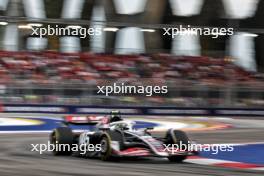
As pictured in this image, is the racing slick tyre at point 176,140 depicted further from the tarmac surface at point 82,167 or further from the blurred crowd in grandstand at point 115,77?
the blurred crowd in grandstand at point 115,77

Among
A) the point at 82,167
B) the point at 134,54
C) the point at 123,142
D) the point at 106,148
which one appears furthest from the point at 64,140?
the point at 134,54

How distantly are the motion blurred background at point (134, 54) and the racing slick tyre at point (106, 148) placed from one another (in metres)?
13.3

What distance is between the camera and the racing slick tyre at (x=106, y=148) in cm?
1029

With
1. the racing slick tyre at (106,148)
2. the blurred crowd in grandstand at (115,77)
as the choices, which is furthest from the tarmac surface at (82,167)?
the blurred crowd in grandstand at (115,77)

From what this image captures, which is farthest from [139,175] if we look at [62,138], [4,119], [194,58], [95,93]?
[194,58]

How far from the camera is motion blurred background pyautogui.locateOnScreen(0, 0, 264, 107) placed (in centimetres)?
2405

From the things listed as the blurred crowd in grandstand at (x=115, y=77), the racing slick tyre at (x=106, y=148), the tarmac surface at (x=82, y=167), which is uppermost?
the blurred crowd in grandstand at (x=115, y=77)

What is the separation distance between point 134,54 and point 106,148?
18510mm

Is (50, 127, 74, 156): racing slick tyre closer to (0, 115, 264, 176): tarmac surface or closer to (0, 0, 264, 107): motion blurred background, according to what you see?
(0, 115, 264, 176): tarmac surface

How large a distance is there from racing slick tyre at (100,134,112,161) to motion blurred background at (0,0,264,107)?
13.3 metres

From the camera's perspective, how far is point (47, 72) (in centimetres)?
2483

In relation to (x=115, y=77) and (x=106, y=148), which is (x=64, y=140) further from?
(x=115, y=77)

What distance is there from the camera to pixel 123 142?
10367 mm

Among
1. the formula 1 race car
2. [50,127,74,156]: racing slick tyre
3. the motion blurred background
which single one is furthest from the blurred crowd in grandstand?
the formula 1 race car
